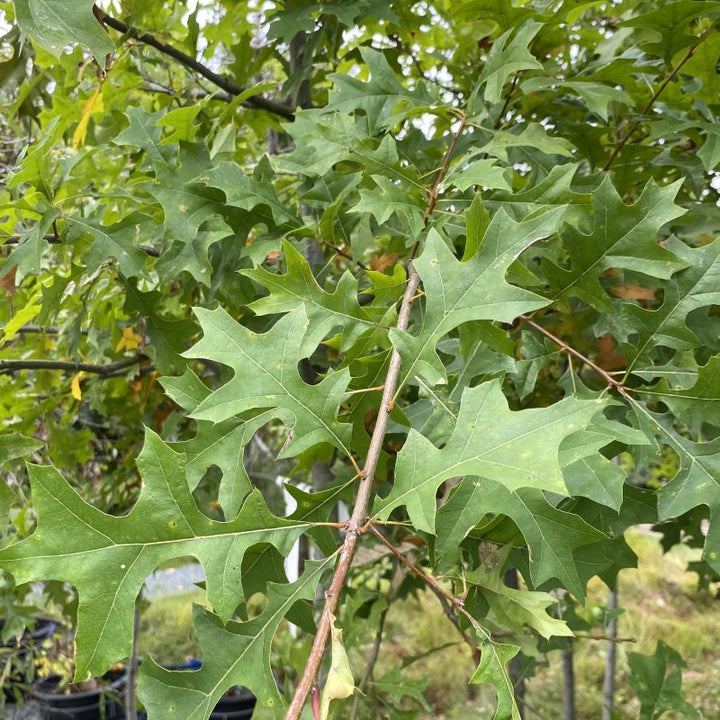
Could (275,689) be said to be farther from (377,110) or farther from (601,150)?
(601,150)

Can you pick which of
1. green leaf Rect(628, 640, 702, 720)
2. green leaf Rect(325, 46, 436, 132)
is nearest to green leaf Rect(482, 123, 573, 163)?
green leaf Rect(325, 46, 436, 132)

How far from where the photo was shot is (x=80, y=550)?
20.7 inches

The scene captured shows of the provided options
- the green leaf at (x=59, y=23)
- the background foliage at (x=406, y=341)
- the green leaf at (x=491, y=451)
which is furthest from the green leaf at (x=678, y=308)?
the green leaf at (x=59, y=23)

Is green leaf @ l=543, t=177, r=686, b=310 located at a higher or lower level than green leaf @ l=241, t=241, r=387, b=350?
higher

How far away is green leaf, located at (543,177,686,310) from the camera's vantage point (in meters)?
0.72

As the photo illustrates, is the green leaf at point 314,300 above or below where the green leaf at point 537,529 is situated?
above

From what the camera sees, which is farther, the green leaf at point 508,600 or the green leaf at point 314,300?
the green leaf at point 314,300

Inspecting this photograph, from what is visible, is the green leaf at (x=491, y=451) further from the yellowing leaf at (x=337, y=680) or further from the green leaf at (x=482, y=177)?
the green leaf at (x=482, y=177)

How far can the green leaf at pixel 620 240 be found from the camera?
720 millimetres

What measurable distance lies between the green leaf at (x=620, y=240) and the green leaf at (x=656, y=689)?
0.75 metres

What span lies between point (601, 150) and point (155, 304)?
2.46ft

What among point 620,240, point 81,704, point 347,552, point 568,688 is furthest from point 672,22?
point 81,704

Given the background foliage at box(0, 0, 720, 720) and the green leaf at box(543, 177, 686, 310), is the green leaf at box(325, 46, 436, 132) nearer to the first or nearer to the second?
the background foliage at box(0, 0, 720, 720)

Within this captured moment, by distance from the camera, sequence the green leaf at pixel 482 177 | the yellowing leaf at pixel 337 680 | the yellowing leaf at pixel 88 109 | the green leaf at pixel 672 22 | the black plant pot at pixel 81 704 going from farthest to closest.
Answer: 1. the black plant pot at pixel 81 704
2. the yellowing leaf at pixel 88 109
3. the green leaf at pixel 672 22
4. the green leaf at pixel 482 177
5. the yellowing leaf at pixel 337 680
